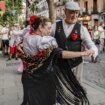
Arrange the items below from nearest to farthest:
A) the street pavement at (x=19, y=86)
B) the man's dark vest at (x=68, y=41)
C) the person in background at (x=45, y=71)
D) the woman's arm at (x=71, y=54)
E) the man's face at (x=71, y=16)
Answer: the woman's arm at (x=71, y=54)
the person in background at (x=45, y=71)
the man's face at (x=71, y=16)
the man's dark vest at (x=68, y=41)
the street pavement at (x=19, y=86)

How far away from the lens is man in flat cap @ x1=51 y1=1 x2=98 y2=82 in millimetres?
5176

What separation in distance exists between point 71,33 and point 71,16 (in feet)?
0.68

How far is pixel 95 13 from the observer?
61.7 m

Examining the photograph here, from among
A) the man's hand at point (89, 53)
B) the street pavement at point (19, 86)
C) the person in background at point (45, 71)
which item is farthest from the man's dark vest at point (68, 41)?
the street pavement at point (19, 86)

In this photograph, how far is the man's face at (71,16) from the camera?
517cm

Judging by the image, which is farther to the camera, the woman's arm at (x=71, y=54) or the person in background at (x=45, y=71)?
the person in background at (x=45, y=71)

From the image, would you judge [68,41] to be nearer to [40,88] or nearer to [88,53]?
[88,53]

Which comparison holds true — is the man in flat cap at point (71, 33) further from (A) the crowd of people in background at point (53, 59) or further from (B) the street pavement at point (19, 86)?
(B) the street pavement at point (19, 86)

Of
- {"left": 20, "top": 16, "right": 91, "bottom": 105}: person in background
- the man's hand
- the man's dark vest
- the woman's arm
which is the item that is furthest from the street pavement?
the woman's arm

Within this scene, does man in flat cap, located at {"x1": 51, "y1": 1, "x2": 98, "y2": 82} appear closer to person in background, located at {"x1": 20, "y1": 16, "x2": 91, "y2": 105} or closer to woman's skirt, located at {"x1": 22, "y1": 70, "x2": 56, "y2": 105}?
person in background, located at {"x1": 20, "y1": 16, "x2": 91, "y2": 105}

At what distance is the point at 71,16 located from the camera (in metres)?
5.19

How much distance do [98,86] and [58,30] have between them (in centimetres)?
379

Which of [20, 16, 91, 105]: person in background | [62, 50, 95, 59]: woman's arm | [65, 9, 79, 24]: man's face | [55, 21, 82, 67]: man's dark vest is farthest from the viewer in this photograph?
[55, 21, 82, 67]: man's dark vest

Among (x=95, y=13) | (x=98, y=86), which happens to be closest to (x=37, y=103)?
(x=98, y=86)
